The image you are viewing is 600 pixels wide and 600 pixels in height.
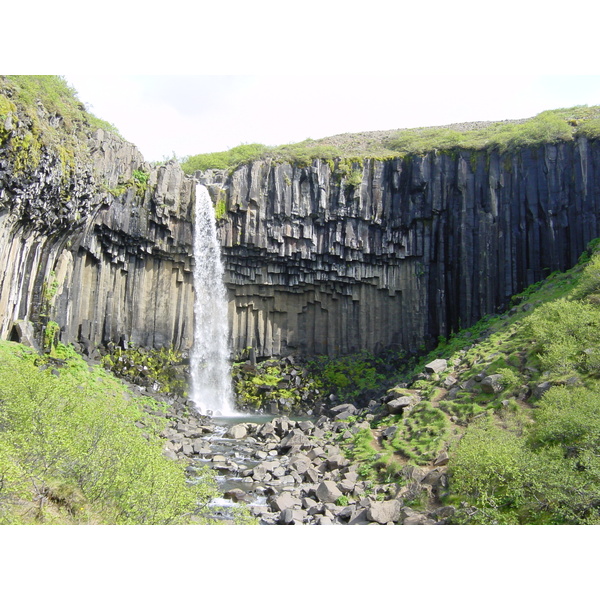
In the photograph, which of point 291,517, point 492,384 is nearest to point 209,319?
point 492,384

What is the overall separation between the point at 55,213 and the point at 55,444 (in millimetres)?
14045

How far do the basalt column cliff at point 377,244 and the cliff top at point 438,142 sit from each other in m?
0.62

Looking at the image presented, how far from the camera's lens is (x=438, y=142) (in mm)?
29609

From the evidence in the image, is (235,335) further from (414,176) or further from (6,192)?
(6,192)

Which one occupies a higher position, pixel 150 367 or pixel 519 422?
pixel 519 422

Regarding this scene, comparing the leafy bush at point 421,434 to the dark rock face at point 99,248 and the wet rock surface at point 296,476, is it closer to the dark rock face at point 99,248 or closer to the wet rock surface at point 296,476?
the wet rock surface at point 296,476

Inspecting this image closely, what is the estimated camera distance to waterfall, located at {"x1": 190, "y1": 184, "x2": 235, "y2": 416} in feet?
91.9

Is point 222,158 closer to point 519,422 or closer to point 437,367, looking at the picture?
point 437,367

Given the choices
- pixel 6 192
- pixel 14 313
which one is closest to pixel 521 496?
pixel 6 192

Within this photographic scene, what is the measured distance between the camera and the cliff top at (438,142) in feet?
86.8

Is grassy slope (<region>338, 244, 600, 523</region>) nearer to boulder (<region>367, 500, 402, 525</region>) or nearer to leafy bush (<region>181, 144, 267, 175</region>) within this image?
boulder (<region>367, 500, 402, 525</region>)

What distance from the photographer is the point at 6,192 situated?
17.2 metres

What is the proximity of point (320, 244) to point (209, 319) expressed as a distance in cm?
753

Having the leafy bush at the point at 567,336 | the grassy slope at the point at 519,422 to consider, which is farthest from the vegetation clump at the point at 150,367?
the leafy bush at the point at 567,336
